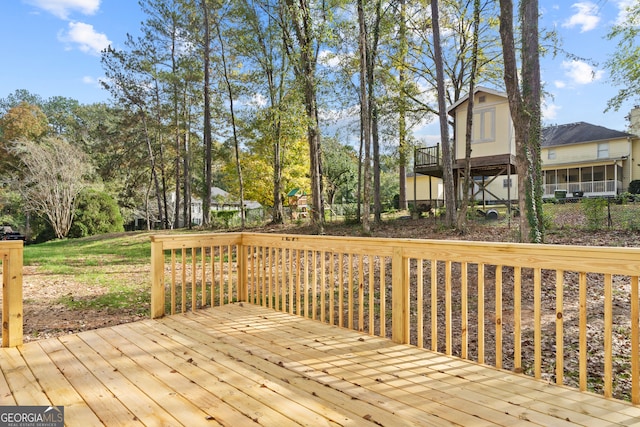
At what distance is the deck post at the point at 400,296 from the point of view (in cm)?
286

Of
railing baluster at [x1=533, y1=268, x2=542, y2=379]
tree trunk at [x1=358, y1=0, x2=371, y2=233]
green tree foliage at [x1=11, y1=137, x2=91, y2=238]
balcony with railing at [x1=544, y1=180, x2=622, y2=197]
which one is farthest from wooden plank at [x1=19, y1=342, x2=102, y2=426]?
balcony with railing at [x1=544, y1=180, x2=622, y2=197]

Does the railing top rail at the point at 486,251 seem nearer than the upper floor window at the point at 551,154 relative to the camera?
Yes

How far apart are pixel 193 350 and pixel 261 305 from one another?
1523 mm

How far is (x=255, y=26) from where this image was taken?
11.6 meters

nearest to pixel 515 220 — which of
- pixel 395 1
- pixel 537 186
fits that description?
pixel 537 186

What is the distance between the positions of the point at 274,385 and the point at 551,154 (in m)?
22.9

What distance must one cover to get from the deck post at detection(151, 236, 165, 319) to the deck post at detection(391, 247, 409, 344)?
7.73 ft

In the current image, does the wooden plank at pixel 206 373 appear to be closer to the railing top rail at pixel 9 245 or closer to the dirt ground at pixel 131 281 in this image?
the railing top rail at pixel 9 245

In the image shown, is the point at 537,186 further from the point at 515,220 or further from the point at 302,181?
the point at 302,181

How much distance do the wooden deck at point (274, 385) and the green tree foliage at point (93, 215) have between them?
16.1 m

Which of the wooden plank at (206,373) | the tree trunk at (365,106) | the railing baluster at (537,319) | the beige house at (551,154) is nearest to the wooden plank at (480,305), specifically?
the railing baluster at (537,319)

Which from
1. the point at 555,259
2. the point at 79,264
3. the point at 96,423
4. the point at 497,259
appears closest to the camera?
the point at 96,423

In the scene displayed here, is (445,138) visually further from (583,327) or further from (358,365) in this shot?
(358,365)

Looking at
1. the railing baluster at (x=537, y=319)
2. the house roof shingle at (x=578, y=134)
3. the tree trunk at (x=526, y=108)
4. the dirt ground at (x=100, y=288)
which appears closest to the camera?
the railing baluster at (x=537, y=319)
